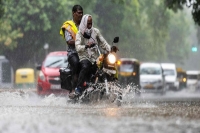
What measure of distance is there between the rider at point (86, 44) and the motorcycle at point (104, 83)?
0.13m

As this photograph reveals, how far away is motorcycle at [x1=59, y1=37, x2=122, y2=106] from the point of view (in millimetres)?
14875

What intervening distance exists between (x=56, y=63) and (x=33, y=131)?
18.7 m

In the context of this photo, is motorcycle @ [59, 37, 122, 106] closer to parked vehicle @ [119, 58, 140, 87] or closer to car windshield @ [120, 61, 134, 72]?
parked vehicle @ [119, 58, 140, 87]

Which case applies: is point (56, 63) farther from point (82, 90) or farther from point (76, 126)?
point (76, 126)

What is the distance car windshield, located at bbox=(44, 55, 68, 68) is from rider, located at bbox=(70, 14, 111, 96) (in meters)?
11.8

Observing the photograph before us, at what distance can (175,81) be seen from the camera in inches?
2147

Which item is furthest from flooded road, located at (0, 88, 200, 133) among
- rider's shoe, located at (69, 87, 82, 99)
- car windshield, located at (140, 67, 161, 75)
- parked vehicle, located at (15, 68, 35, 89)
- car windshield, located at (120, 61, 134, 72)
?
parked vehicle, located at (15, 68, 35, 89)

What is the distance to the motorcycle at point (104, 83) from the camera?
586 inches

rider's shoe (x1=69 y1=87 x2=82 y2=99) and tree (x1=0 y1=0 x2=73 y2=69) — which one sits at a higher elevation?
tree (x1=0 y1=0 x2=73 y2=69)

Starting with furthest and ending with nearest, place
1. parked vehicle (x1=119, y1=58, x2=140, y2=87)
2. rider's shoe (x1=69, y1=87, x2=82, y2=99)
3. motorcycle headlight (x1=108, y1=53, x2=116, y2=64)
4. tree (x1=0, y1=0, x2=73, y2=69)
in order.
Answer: tree (x1=0, y1=0, x2=73, y2=69) < parked vehicle (x1=119, y1=58, x2=140, y2=87) < rider's shoe (x1=69, y1=87, x2=82, y2=99) < motorcycle headlight (x1=108, y1=53, x2=116, y2=64)

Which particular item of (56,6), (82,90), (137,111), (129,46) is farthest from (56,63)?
(129,46)

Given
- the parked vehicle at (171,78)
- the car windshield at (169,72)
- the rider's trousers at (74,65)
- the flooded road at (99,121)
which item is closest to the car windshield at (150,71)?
the parked vehicle at (171,78)

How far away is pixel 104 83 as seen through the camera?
15.0 m

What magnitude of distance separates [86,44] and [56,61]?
12445 mm
